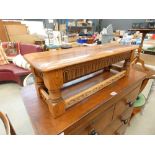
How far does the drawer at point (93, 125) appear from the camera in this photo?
0.56m

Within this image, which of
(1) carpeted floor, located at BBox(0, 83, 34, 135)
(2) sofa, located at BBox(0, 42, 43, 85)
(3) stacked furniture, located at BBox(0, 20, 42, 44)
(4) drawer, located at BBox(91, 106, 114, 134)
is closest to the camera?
(4) drawer, located at BBox(91, 106, 114, 134)

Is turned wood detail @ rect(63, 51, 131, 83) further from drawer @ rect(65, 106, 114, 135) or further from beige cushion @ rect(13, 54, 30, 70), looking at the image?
beige cushion @ rect(13, 54, 30, 70)

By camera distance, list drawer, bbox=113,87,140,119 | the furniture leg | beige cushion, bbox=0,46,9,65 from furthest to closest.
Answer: beige cushion, bbox=0,46,9,65 < drawer, bbox=113,87,140,119 < the furniture leg

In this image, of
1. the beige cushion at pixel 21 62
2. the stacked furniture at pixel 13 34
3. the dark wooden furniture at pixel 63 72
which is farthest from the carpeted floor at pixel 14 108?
the stacked furniture at pixel 13 34

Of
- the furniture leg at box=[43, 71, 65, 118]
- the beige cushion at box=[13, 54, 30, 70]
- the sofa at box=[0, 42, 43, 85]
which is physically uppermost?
the furniture leg at box=[43, 71, 65, 118]

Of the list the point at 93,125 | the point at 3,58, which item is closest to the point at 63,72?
the point at 93,125

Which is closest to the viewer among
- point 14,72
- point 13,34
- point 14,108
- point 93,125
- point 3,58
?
point 93,125

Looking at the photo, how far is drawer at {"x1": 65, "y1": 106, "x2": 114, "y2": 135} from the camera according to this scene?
560 millimetres

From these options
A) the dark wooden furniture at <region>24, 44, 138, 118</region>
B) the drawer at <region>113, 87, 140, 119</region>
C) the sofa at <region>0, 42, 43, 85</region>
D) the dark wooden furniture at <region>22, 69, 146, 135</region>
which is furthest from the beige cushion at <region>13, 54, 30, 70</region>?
the drawer at <region>113, 87, 140, 119</region>

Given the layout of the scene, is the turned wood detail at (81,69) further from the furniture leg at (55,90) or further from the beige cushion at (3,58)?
the beige cushion at (3,58)

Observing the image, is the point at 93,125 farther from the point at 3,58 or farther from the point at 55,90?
the point at 3,58

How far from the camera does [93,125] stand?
676 millimetres
